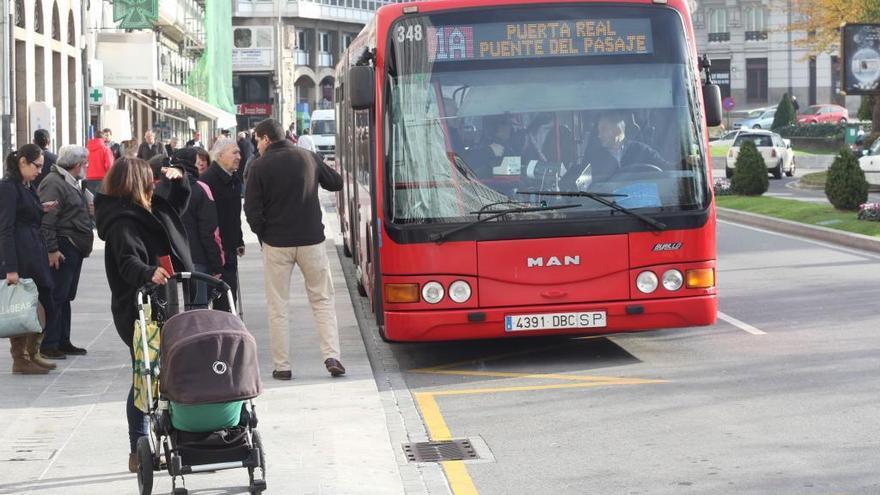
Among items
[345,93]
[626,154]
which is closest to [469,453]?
[626,154]

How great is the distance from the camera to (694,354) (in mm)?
12570

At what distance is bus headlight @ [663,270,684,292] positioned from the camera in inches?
468

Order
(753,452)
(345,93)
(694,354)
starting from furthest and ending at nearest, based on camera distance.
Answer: (345,93) → (694,354) → (753,452)

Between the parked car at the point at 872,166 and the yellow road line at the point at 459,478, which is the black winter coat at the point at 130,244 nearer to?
the yellow road line at the point at 459,478

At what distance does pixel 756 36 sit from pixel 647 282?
299ft

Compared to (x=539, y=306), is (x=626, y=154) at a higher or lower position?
higher

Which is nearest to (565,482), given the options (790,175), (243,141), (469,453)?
(469,453)

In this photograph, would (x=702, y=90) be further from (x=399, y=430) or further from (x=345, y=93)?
(x=345, y=93)

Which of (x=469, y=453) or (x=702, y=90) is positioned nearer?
(x=469, y=453)

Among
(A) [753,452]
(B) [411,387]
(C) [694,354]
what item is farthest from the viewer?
(C) [694,354]

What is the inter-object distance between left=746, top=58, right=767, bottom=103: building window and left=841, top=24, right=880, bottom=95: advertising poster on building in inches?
2465

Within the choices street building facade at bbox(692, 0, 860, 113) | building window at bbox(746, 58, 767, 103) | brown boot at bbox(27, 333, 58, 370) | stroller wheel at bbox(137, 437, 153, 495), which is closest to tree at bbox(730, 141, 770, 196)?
brown boot at bbox(27, 333, 58, 370)

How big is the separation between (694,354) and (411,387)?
2.38 meters

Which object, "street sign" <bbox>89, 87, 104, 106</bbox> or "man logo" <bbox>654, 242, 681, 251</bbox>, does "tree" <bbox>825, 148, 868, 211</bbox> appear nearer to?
"man logo" <bbox>654, 242, 681, 251</bbox>
